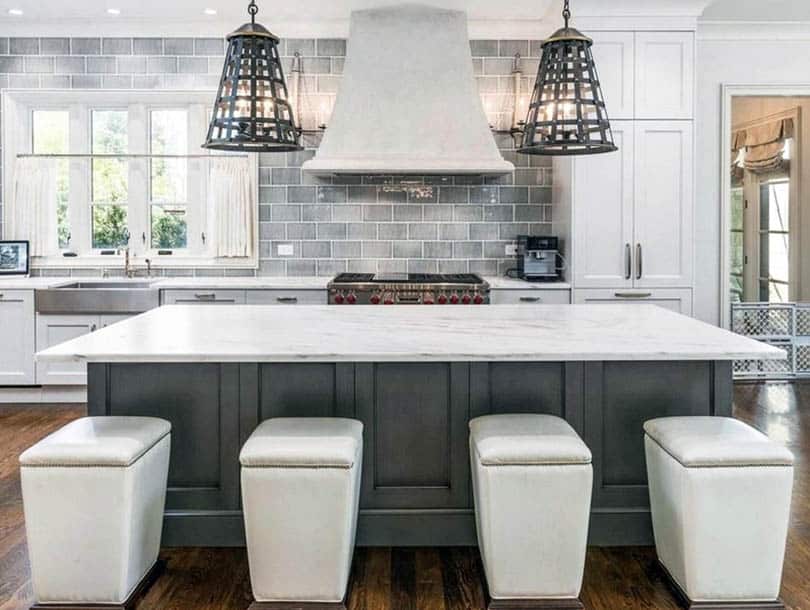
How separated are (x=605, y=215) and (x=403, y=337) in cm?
305

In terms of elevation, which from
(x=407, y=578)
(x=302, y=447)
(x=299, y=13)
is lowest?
(x=407, y=578)

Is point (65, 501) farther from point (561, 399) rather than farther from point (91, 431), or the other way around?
point (561, 399)

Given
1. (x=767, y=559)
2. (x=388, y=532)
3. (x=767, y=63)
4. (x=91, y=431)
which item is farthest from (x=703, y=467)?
(x=767, y=63)

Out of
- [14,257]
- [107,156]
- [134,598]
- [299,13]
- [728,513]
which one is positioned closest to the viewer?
[728,513]

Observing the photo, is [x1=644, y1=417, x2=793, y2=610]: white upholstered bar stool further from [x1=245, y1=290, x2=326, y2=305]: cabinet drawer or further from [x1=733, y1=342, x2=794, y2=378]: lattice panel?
[x1=733, y1=342, x2=794, y2=378]: lattice panel

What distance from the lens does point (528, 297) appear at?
5.21 m

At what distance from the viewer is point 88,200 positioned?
232 inches

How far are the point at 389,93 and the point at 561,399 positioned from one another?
10.1ft

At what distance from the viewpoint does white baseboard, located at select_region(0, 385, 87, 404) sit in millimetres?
5348

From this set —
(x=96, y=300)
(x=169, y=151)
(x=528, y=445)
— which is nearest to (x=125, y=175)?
(x=169, y=151)

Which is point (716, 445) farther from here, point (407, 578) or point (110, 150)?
point (110, 150)

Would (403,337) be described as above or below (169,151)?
below

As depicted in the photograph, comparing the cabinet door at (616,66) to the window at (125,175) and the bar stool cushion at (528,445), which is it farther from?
the bar stool cushion at (528,445)

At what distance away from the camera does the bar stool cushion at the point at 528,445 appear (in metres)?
2.27
